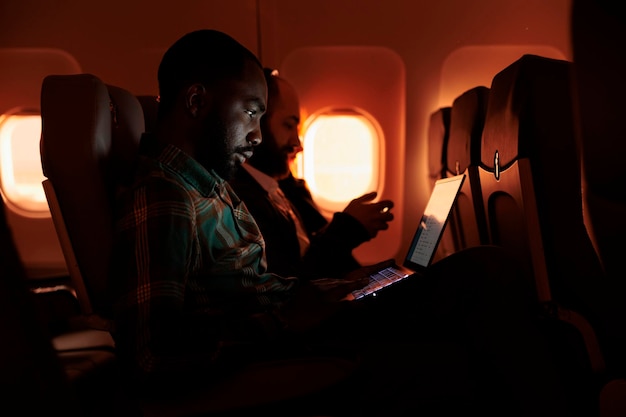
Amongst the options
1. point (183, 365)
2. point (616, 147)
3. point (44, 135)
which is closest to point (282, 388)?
point (183, 365)

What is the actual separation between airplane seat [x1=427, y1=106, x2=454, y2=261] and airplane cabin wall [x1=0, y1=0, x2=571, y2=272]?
0.40ft

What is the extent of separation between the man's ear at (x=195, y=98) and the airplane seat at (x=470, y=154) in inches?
35.5

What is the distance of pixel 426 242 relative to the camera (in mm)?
1574

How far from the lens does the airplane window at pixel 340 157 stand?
2592 mm

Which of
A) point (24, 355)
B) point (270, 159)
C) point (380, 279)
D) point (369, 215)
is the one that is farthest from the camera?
point (270, 159)

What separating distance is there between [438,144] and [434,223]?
904 millimetres

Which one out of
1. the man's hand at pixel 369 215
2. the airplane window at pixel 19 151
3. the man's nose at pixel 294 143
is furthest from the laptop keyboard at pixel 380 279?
the airplane window at pixel 19 151

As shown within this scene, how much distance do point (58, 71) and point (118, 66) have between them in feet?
0.88

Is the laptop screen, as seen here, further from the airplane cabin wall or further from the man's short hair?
the airplane cabin wall

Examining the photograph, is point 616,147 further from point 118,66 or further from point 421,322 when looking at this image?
point 118,66

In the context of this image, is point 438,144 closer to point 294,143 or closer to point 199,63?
point 294,143

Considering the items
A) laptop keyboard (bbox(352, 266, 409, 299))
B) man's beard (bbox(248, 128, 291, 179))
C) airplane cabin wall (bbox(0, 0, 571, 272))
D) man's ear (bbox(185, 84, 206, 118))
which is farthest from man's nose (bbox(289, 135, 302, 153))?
man's ear (bbox(185, 84, 206, 118))

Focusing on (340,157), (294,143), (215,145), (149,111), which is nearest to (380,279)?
(215,145)

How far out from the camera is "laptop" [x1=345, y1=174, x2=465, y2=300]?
1.29m
